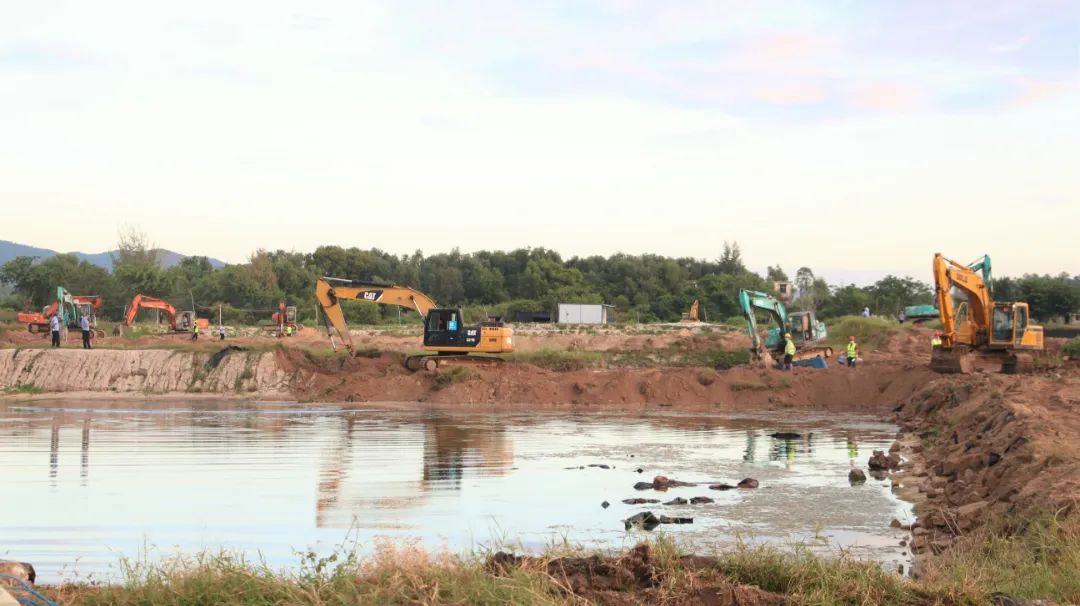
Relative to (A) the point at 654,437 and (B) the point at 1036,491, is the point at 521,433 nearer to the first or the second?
(A) the point at 654,437

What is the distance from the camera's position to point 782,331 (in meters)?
43.8

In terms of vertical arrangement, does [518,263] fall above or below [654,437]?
above

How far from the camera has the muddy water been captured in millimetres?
12172

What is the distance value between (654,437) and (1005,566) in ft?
52.9

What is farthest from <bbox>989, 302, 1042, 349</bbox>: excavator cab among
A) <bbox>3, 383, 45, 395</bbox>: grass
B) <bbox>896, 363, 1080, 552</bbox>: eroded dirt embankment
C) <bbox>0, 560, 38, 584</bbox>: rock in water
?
<bbox>3, 383, 45, 395</bbox>: grass

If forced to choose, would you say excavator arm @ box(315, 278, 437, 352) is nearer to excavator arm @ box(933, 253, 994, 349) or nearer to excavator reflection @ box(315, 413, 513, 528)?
excavator reflection @ box(315, 413, 513, 528)

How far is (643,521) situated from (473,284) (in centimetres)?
9082

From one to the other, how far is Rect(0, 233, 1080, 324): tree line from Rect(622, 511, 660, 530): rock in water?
214 feet

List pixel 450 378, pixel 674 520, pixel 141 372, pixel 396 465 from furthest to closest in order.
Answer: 1. pixel 141 372
2. pixel 450 378
3. pixel 396 465
4. pixel 674 520

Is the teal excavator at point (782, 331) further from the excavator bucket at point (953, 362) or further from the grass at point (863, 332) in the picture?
the grass at point (863, 332)

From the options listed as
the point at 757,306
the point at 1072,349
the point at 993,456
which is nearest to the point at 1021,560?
the point at 993,456

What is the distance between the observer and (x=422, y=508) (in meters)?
14.3

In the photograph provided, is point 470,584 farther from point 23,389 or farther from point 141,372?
point 23,389

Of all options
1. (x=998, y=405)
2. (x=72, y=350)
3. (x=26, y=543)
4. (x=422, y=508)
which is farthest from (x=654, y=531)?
(x=72, y=350)
